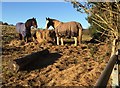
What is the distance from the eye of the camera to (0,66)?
40.0 ft

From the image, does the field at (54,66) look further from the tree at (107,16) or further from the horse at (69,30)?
the tree at (107,16)

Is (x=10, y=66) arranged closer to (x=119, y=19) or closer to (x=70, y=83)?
(x=70, y=83)

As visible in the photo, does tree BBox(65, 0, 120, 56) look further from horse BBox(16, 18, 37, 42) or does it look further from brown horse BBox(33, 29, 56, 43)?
horse BBox(16, 18, 37, 42)

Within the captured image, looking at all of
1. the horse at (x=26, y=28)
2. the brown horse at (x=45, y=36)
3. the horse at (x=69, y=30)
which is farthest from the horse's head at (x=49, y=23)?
the horse at (x=26, y=28)

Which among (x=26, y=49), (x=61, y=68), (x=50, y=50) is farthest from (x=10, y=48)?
(x=61, y=68)

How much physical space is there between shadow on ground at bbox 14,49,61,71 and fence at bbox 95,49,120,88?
808 cm

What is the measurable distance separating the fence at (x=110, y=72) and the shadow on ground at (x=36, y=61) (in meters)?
8.08

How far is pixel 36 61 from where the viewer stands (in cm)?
1290

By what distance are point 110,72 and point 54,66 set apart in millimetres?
8857

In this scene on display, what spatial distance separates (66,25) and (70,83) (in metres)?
8.25

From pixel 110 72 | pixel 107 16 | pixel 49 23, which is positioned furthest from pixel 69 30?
pixel 110 72

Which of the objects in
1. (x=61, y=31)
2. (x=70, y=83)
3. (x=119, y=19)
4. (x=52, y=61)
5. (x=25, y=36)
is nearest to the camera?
(x=119, y=19)

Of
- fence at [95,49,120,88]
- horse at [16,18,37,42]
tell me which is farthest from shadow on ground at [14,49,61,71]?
fence at [95,49,120,88]

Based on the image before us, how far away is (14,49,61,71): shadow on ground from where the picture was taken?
1169 cm
